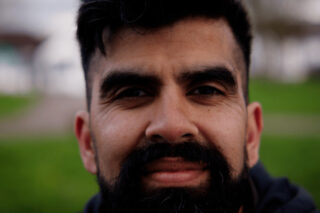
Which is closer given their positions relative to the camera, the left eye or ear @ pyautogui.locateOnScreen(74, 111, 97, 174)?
the left eye

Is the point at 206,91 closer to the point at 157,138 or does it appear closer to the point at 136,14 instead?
the point at 157,138

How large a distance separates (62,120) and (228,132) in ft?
38.9

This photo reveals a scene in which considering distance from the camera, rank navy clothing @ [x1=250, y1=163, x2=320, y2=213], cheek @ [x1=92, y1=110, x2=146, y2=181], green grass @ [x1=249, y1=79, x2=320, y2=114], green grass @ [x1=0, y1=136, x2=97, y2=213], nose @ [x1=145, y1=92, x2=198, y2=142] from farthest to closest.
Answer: green grass @ [x1=249, y1=79, x2=320, y2=114]
green grass @ [x1=0, y1=136, x2=97, y2=213]
navy clothing @ [x1=250, y1=163, x2=320, y2=213]
cheek @ [x1=92, y1=110, x2=146, y2=181]
nose @ [x1=145, y1=92, x2=198, y2=142]

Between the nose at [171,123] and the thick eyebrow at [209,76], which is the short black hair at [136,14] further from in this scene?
the nose at [171,123]

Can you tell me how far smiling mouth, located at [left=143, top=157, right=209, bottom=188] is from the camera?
6.00 feet

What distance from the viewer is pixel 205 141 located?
1907mm

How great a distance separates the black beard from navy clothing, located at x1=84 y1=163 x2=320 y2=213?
0.32 m

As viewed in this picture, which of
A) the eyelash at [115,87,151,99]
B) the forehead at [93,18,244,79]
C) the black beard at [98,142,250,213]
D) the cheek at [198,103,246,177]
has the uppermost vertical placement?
the forehead at [93,18,244,79]

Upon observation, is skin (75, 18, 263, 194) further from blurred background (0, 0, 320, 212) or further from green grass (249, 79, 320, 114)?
green grass (249, 79, 320, 114)

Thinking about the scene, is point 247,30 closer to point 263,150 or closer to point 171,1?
point 171,1

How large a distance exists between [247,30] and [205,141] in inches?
39.4

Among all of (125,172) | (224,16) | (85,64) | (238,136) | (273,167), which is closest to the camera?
(125,172)

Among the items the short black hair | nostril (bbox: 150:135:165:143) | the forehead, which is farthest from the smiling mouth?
the short black hair

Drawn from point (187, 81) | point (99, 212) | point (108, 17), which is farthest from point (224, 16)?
point (99, 212)
